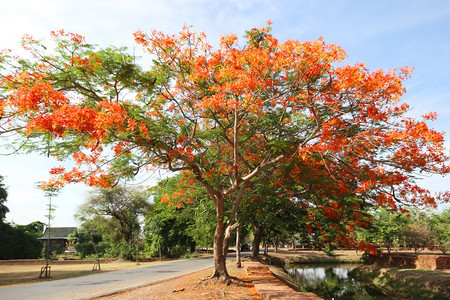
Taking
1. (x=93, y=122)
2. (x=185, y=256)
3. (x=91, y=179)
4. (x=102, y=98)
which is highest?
(x=102, y=98)

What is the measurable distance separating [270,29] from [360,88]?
3.47m

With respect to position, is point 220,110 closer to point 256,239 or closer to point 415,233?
point 256,239

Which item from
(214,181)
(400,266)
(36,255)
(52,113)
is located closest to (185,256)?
(36,255)

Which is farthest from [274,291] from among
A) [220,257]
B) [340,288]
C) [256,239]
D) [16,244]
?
[16,244]

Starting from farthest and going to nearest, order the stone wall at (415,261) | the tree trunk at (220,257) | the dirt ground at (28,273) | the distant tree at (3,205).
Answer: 1. the distant tree at (3,205)
2. the stone wall at (415,261)
3. the dirt ground at (28,273)
4. the tree trunk at (220,257)

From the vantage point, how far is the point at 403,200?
1030cm

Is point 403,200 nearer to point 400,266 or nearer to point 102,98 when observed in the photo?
point 102,98

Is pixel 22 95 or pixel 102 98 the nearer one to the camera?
pixel 22 95

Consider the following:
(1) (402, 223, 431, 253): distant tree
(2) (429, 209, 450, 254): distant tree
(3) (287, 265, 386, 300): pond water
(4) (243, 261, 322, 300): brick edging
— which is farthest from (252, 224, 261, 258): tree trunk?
(2) (429, 209, 450, 254): distant tree

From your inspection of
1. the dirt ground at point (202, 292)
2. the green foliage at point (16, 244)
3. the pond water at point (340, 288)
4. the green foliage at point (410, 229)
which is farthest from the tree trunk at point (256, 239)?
the green foliage at point (16, 244)

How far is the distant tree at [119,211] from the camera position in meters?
31.1

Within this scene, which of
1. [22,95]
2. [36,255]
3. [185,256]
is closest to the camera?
[22,95]

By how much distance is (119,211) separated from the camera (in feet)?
106

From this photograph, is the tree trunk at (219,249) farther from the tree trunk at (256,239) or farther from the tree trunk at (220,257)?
the tree trunk at (256,239)
